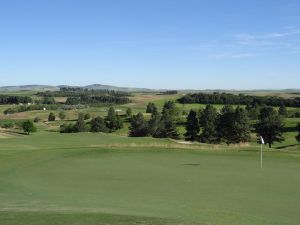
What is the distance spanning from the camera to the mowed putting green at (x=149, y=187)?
1319 cm

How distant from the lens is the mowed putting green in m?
13.2

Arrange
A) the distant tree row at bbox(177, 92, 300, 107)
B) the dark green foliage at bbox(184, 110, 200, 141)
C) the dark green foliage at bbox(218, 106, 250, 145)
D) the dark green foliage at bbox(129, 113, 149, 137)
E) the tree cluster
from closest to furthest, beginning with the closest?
the dark green foliage at bbox(218, 106, 250, 145) < the tree cluster < the dark green foliage at bbox(184, 110, 200, 141) < the dark green foliage at bbox(129, 113, 149, 137) < the distant tree row at bbox(177, 92, 300, 107)

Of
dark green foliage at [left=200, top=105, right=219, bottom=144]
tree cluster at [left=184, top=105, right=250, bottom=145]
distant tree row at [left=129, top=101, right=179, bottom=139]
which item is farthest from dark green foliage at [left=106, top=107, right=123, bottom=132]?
dark green foliage at [left=200, top=105, right=219, bottom=144]

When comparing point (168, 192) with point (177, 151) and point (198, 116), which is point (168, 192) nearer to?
point (177, 151)

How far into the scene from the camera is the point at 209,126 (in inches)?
3187

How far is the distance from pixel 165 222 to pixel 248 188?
24.5ft

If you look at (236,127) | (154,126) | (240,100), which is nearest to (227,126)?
(236,127)

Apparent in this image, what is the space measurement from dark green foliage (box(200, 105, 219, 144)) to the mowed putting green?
4794 cm

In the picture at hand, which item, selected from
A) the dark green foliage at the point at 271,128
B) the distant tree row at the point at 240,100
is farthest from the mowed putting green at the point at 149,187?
the distant tree row at the point at 240,100

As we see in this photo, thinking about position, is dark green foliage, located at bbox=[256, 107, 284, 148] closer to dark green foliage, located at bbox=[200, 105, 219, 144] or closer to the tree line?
the tree line

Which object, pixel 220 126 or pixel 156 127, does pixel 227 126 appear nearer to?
pixel 220 126

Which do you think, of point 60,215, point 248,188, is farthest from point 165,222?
point 248,188

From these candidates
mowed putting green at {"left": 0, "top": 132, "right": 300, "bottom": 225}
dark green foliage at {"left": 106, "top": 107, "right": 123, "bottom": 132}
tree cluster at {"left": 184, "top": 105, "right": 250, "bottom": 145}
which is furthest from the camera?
dark green foliage at {"left": 106, "top": 107, "right": 123, "bottom": 132}

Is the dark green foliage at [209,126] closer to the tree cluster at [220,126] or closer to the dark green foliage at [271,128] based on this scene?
the tree cluster at [220,126]
